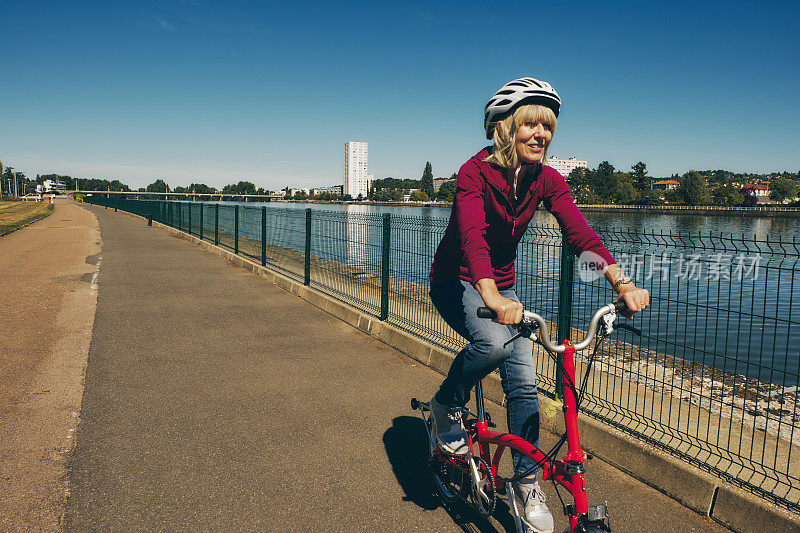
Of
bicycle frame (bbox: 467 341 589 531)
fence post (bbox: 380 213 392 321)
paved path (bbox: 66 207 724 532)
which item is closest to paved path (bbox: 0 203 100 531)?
paved path (bbox: 66 207 724 532)

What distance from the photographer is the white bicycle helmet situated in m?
2.46

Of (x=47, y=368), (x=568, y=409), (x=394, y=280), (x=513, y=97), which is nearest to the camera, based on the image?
(x=568, y=409)

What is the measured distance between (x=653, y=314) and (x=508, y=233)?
4545 mm

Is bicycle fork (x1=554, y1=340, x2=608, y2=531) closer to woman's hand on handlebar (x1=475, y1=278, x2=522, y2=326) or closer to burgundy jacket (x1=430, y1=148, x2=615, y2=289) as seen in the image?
woman's hand on handlebar (x1=475, y1=278, x2=522, y2=326)

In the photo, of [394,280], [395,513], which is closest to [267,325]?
[394,280]

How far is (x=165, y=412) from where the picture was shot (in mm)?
4383

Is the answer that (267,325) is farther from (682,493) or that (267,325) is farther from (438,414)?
(682,493)

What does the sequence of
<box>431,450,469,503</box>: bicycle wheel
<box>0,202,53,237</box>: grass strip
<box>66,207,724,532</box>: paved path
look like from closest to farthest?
1. <box>66,207,724,532</box>: paved path
2. <box>431,450,469,503</box>: bicycle wheel
3. <box>0,202,53,237</box>: grass strip

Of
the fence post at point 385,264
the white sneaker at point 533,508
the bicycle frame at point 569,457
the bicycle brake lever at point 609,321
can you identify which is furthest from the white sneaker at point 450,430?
the fence post at point 385,264

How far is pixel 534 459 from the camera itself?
2365 mm

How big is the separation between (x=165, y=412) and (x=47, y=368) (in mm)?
1875

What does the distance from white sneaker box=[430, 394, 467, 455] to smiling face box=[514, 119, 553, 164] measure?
4.36 feet

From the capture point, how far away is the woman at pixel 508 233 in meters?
2.42

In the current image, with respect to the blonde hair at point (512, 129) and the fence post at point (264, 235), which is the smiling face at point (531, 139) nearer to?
the blonde hair at point (512, 129)
